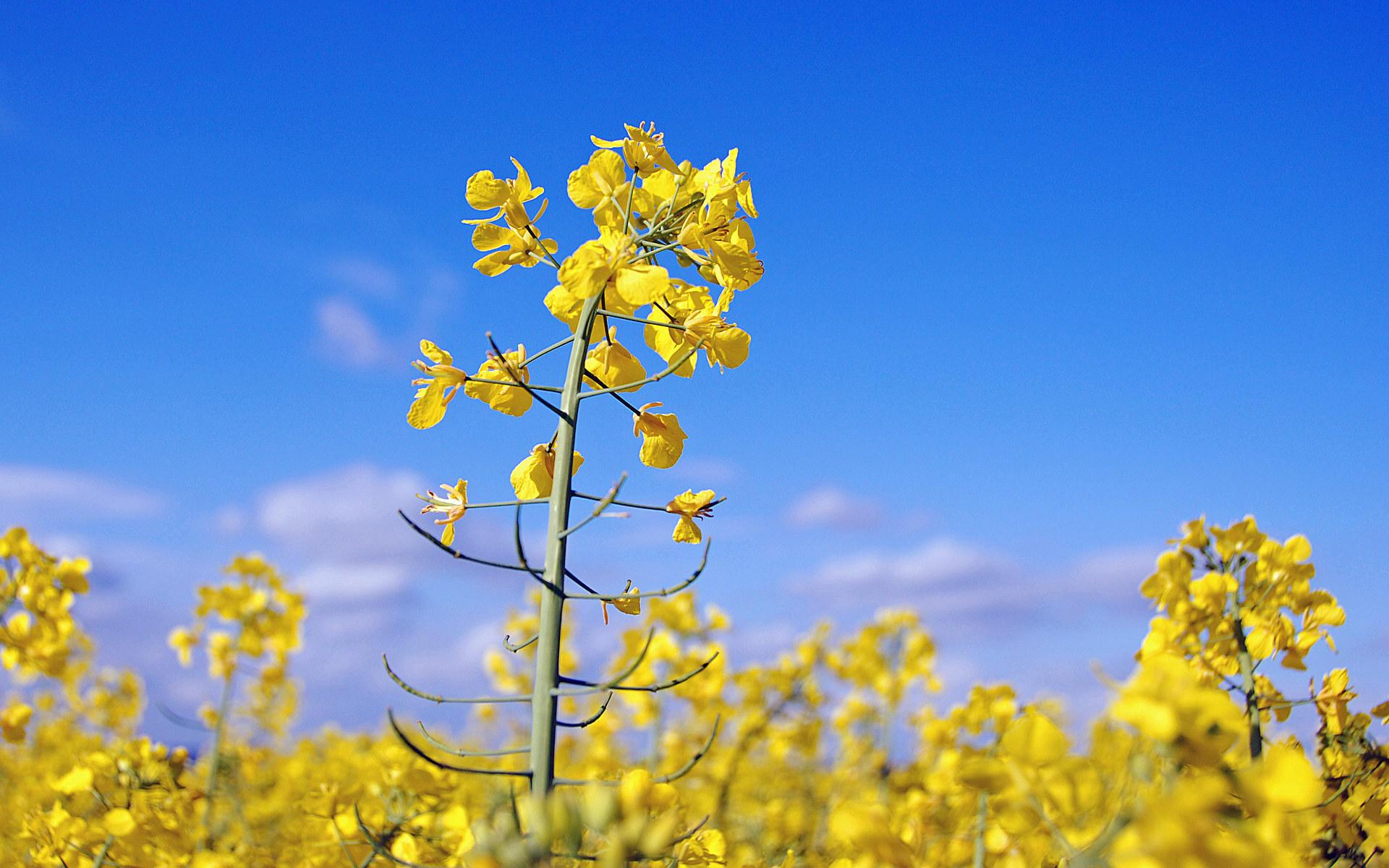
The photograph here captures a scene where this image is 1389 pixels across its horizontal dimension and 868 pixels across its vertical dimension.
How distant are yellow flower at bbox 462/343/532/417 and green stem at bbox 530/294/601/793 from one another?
17 centimetres

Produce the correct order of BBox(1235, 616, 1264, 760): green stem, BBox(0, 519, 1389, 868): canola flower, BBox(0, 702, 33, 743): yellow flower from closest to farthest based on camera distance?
BBox(0, 519, 1389, 868): canola flower → BBox(1235, 616, 1264, 760): green stem → BBox(0, 702, 33, 743): yellow flower

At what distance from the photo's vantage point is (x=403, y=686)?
148cm

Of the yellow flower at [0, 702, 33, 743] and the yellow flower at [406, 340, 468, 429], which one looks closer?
the yellow flower at [406, 340, 468, 429]

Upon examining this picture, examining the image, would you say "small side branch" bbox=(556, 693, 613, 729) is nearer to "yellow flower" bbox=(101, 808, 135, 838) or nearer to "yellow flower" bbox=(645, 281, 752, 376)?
"yellow flower" bbox=(645, 281, 752, 376)

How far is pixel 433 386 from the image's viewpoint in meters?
1.81

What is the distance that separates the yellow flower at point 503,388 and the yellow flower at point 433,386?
0.12 ft

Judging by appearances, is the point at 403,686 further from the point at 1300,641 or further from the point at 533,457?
the point at 1300,641

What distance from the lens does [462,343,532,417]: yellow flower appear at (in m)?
1.84

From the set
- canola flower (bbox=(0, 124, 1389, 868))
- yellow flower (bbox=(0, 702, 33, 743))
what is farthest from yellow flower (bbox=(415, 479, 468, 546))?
yellow flower (bbox=(0, 702, 33, 743))

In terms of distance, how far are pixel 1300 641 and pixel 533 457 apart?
8.60ft

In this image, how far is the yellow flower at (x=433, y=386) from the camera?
5.91 feet

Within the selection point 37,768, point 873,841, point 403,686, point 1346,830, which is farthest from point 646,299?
point 37,768

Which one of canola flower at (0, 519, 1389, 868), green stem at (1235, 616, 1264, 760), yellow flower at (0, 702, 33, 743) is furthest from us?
yellow flower at (0, 702, 33, 743)

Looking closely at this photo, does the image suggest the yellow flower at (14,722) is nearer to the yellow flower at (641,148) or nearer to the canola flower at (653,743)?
the canola flower at (653,743)
